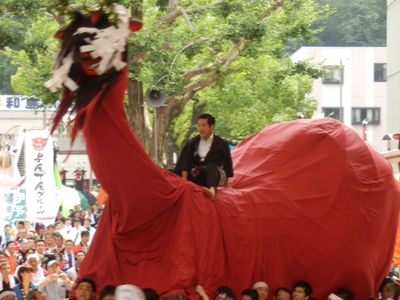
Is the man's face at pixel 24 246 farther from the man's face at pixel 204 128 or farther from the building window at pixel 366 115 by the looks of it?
the building window at pixel 366 115

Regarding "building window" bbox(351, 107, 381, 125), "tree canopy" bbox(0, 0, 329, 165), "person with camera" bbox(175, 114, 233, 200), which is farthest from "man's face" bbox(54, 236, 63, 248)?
"building window" bbox(351, 107, 381, 125)

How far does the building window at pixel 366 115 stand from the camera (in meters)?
46.4

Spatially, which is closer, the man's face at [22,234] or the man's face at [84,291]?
the man's face at [84,291]

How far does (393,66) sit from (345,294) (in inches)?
700

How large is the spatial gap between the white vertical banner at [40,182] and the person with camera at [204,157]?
9873 millimetres

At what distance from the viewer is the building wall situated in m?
25.9

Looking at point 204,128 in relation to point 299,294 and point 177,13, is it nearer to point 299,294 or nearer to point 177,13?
point 299,294

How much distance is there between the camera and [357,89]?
46625 millimetres

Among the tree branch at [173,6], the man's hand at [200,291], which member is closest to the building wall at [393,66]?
the tree branch at [173,6]

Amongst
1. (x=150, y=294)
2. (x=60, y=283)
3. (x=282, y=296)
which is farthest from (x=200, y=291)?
(x=60, y=283)

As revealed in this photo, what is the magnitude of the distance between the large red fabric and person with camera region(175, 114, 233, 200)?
0.82ft

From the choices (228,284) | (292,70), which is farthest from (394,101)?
(228,284)

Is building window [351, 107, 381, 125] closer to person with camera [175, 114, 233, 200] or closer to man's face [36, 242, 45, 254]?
man's face [36, 242, 45, 254]

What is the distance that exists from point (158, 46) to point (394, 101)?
39.3 ft
